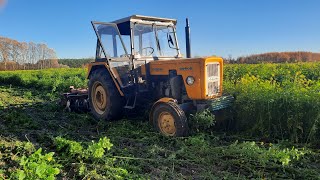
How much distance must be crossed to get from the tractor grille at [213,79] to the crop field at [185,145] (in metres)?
0.46

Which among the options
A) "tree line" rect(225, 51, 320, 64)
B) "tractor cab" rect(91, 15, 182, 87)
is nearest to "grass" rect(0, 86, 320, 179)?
"tractor cab" rect(91, 15, 182, 87)

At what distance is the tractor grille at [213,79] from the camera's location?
6367 millimetres

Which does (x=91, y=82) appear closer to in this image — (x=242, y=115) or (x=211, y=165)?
(x=242, y=115)

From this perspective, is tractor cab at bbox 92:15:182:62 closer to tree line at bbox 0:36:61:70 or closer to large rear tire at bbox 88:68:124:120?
large rear tire at bbox 88:68:124:120

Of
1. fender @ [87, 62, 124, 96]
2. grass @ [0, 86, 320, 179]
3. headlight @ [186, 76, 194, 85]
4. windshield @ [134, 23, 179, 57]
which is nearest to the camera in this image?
grass @ [0, 86, 320, 179]

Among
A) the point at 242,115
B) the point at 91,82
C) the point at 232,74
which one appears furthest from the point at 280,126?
the point at 232,74

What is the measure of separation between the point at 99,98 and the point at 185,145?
11.2 feet

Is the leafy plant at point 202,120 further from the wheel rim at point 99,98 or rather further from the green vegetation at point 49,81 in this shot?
the green vegetation at point 49,81

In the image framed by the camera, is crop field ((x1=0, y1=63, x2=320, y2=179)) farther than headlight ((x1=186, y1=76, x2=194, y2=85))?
No

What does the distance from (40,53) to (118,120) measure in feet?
151

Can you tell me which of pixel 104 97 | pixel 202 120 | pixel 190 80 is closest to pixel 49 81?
pixel 104 97

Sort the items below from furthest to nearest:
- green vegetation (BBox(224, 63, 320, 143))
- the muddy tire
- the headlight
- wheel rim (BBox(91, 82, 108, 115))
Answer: wheel rim (BBox(91, 82, 108, 115)) → the headlight → the muddy tire → green vegetation (BBox(224, 63, 320, 143))

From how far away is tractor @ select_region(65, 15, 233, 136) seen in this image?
20.3 ft

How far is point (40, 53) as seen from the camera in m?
49.5
